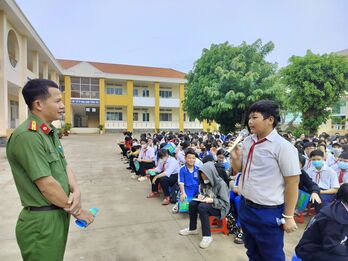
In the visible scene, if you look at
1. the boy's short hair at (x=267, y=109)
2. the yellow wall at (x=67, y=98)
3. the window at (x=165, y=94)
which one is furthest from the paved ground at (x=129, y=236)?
the window at (x=165, y=94)

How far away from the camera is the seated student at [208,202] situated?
10.2 ft

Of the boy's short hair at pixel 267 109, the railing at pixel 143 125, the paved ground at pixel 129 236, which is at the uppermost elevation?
the boy's short hair at pixel 267 109

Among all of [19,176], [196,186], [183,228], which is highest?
[19,176]

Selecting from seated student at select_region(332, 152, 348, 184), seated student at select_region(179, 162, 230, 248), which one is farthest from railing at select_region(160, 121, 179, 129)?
seated student at select_region(179, 162, 230, 248)

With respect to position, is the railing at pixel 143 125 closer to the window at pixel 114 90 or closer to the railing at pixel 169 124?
the railing at pixel 169 124

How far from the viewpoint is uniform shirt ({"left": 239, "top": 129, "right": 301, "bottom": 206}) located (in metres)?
1.72

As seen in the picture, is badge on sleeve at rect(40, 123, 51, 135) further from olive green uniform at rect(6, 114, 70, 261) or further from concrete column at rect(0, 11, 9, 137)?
concrete column at rect(0, 11, 9, 137)

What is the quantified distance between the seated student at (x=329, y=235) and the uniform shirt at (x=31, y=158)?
1.91 meters

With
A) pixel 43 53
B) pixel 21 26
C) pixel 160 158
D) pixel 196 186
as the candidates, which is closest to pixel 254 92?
pixel 160 158

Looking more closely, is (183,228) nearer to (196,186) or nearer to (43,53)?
(196,186)

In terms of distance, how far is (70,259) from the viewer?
2715mm

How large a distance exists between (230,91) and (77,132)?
20.5 m

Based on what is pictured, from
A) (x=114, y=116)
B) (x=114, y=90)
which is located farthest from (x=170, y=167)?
(x=114, y=90)

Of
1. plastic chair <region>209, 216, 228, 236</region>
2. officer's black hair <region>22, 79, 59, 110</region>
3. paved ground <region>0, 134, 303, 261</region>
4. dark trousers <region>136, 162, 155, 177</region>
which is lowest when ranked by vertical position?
paved ground <region>0, 134, 303, 261</region>
